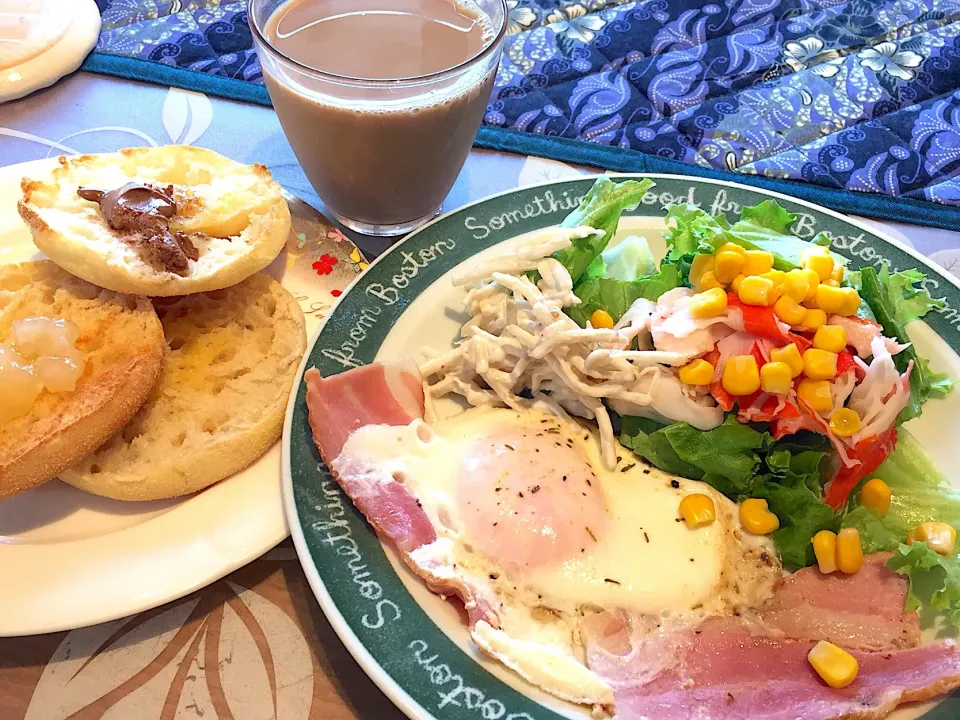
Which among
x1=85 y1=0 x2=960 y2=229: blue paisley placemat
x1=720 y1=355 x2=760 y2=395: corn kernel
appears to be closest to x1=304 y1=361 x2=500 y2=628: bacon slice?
x1=720 y1=355 x2=760 y2=395: corn kernel

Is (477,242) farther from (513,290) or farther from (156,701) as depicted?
(156,701)

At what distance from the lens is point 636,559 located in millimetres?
1863

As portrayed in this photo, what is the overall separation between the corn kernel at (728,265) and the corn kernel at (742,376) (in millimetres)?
234

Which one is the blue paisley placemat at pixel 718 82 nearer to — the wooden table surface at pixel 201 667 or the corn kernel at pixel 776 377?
the corn kernel at pixel 776 377

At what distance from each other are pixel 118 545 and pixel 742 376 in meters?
1.62

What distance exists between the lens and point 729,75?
11.2ft

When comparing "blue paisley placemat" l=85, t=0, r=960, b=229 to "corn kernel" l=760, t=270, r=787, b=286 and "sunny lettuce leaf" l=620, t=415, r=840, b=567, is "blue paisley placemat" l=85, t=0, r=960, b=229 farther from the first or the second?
"sunny lettuce leaf" l=620, t=415, r=840, b=567

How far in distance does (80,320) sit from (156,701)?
106 centimetres

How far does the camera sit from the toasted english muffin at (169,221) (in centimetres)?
210

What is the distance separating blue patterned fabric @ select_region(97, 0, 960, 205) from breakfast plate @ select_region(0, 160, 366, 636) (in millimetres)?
1999

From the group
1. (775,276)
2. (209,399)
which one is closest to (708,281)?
(775,276)

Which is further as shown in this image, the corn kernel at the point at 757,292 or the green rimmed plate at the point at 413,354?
the corn kernel at the point at 757,292

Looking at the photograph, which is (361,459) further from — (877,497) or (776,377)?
(877,497)

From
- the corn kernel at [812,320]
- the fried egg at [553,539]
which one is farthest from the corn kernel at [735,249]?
the fried egg at [553,539]
